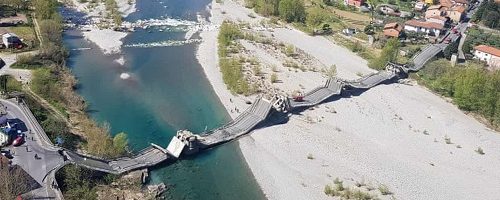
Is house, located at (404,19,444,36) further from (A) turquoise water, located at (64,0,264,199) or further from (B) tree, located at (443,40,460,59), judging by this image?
(A) turquoise water, located at (64,0,264,199)

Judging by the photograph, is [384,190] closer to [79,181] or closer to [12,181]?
[79,181]

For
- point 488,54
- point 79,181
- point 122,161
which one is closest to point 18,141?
point 79,181

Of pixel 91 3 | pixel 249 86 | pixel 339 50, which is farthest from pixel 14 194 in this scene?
pixel 91 3

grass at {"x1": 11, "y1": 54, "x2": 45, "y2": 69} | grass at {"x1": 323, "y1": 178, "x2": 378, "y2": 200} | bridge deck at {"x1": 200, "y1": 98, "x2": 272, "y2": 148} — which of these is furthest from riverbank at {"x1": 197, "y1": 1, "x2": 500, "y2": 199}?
grass at {"x1": 11, "y1": 54, "x2": 45, "y2": 69}

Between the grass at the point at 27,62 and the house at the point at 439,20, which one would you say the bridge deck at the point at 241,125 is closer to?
the grass at the point at 27,62

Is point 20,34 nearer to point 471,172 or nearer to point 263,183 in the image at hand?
point 263,183

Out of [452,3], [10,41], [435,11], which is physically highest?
[452,3]
